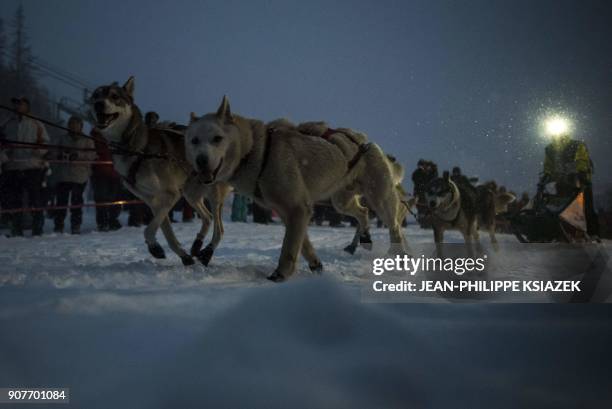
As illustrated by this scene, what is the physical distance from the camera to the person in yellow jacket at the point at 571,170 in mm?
4590

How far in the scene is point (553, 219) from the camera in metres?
4.69

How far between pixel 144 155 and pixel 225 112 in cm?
124

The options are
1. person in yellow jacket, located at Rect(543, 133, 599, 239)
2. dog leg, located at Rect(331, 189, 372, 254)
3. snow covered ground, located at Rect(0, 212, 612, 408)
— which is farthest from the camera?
dog leg, located at Rect(331, 189, 372, 254)

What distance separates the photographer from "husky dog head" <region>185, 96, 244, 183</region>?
2893 mm

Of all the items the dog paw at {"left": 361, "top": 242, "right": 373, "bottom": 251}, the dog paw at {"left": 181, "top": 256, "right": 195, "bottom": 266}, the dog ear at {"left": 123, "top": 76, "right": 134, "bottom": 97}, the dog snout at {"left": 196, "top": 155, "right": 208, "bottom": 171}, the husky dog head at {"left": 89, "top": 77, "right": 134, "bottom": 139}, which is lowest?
the dog paw at {"left": 361, "top": 242, "right": 373, "bottom": 251}

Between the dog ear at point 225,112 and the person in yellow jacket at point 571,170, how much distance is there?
381 centimetres

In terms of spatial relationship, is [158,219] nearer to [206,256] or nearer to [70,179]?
[206,256]

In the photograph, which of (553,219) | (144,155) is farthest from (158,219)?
(553,219)

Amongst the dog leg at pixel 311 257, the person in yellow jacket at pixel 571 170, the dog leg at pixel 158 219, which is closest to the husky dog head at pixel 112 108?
the dog leg at pixel 158 219

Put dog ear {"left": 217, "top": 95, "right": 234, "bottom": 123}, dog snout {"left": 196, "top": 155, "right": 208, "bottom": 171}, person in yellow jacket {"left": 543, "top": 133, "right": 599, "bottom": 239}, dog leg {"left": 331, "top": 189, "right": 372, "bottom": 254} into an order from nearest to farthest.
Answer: dog snout {"left": 196, "top": 155, "right": 208, "bottom": 171} < dog ear {"left": 217, "top": 95, "right": 234, "bottom": 123} < person in yellow jacket {"left": 543, "top": 133, "right": 599, "bottom": 239} < dog leg {"left": 331, "top": 189, "right": 372, "bottom": 254}

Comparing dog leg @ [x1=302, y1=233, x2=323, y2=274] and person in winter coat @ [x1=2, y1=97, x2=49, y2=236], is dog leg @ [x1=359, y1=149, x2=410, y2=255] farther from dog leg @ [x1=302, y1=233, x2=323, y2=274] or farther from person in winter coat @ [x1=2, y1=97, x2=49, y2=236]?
person in winter coat @ [x1=2, y1=97, x2=49, y2=236]

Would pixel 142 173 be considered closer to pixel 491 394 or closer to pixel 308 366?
pixel 308 366

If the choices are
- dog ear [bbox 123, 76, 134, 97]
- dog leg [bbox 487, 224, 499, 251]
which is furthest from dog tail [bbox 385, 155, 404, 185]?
dog ear [bbox 123, 76, 134, 97]

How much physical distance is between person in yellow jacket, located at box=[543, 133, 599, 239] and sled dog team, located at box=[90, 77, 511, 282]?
1.23 m
